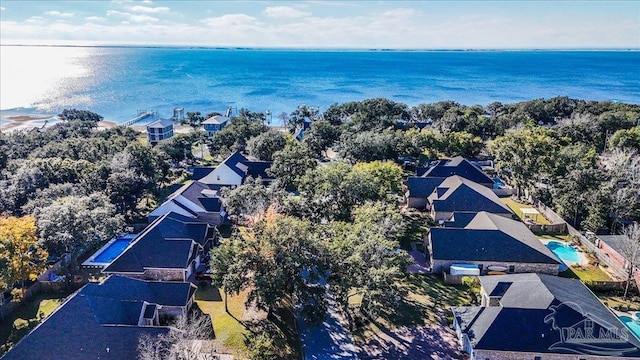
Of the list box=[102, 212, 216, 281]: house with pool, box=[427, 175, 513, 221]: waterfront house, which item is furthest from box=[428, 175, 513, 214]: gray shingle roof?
box=[102, 212, 216, 281]: house with pool

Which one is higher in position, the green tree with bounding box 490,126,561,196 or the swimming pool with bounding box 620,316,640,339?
the green tree with bounding box 490,126,561,196

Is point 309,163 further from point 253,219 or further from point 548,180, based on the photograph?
point 548,180

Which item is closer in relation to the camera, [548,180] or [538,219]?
[538,219]

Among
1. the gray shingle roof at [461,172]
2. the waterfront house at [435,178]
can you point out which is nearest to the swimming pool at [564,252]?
the waterfront house at [435,178]

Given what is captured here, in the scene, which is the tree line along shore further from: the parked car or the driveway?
the parked car

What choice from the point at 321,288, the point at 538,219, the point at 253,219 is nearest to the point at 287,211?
the point at 253,219

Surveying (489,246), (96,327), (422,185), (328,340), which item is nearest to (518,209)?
(422,185)

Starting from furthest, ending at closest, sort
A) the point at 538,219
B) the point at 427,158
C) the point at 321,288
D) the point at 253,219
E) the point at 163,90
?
the point at 163,90, the point at 427,158, the point at 538,219, the point at 253,219, the point at 321,288
